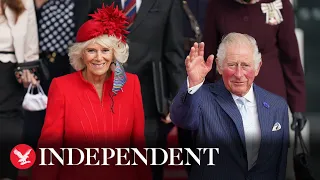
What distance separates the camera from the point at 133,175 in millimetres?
5520

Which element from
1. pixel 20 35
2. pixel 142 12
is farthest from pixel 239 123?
pixel 20 35

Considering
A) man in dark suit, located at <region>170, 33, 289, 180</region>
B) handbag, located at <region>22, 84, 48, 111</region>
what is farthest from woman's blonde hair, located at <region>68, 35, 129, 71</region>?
handbag, located at <region>22, 84, 48, 111</region>

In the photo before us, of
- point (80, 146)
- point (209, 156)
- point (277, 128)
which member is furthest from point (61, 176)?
point (277, 128)

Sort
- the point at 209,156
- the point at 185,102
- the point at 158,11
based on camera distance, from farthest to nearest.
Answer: the point at 158,11, the point at 209,156, the point at 185,102

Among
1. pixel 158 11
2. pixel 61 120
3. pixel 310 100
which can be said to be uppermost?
pixel 158 11

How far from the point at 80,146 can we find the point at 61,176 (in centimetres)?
20

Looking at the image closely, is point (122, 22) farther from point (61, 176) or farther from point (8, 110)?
point (8, 110)

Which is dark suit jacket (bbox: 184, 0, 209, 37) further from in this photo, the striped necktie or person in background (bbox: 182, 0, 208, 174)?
the striped necktie

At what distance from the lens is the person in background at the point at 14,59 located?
6.70m

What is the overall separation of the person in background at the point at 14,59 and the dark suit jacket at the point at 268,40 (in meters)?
1.23

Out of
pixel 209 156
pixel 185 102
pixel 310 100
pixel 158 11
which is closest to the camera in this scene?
pixel 185 102

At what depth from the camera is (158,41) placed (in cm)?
653

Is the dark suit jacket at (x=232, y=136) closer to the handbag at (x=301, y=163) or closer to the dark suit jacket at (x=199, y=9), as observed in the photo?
the handbag at (x=301, y=163)

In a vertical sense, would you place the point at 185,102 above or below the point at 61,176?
above
